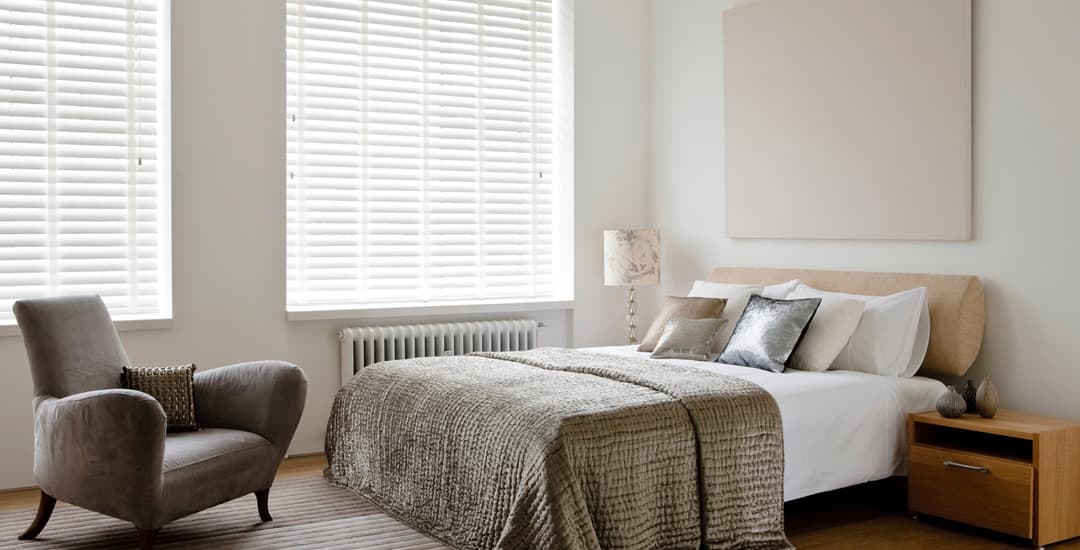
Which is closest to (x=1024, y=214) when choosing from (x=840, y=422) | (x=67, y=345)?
(x=840, y=422)

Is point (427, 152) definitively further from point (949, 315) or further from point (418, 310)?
point (949, 315)

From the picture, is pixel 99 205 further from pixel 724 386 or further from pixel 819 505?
pixel 819 505

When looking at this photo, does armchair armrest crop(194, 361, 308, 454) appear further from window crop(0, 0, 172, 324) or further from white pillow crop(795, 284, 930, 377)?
white pillow crop(795, 284, 930, 377)

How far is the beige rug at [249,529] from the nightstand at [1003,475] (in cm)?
194

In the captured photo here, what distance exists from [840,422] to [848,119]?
170cm

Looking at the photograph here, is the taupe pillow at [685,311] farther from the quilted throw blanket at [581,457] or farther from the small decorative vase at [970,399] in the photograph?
the small decorative vase at [970,399]

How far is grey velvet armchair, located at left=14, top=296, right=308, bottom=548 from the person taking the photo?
11.2ft

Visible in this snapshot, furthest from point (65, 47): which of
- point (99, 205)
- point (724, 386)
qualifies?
point (724, 386)

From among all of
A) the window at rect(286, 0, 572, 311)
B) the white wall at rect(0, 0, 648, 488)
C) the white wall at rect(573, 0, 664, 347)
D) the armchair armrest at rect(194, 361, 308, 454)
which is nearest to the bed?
the armchair armrest at rect(194, 361, 308, 454)

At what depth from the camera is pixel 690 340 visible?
4664 mm

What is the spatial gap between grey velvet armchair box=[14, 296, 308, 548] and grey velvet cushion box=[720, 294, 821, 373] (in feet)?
6.19

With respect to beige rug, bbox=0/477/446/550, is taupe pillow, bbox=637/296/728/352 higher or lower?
higher

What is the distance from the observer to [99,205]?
15.7 ft

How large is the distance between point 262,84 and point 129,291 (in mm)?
1207
